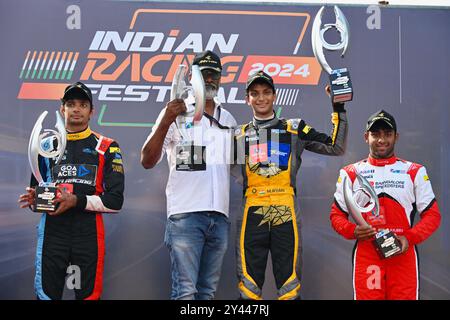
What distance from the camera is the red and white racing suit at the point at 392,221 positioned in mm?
4160

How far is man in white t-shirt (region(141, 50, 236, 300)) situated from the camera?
13.0 ft

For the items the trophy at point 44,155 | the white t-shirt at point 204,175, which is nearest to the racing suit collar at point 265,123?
the white t-shirt at point 204,175

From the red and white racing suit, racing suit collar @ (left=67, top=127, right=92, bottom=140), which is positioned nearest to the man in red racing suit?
the red and white racing suit

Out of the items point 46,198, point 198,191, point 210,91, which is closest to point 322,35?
point 210,91

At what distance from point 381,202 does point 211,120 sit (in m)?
1.21

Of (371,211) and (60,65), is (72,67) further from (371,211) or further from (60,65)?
(371,211)

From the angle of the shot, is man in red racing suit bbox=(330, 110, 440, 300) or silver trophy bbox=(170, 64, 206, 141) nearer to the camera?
silver trophy bbox=(170, 64, 206, 141)

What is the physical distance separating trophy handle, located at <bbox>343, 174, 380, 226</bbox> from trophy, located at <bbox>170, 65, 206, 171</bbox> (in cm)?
91

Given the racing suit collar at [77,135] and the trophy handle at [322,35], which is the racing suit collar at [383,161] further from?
the racing suit collar at [77,135]

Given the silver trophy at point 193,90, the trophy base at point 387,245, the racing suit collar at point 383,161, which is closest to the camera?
the silver trophy at point 193,90

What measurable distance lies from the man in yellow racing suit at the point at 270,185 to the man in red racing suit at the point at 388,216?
0.35 metres

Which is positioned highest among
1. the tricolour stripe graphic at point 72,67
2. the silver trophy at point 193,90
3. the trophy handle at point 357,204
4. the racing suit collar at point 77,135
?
the tricolour stripe graphic at point 72,67

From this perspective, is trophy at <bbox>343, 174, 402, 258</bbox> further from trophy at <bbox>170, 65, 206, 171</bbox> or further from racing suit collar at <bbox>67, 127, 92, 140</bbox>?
racing suit collar at <bbox>67, 127, 92, 140</bbox>
